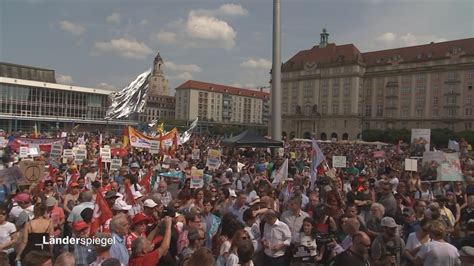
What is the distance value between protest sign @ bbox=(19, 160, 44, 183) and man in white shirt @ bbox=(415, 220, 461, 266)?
7402 mm

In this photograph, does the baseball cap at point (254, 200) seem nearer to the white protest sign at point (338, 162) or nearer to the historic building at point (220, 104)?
the white protest sign at point (338, 162)

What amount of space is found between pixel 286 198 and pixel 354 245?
14.6 ft

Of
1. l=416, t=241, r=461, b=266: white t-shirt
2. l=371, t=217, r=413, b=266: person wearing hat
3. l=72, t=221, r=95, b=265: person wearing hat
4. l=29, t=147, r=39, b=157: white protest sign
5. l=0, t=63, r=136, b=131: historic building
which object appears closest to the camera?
l=72, t=221, r=95, b=265: person wearing hat

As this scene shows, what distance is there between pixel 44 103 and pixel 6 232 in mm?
92386

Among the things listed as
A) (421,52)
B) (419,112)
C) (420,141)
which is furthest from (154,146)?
(421,52)

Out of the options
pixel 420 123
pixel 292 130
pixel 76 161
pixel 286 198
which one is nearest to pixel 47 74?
pixel 292 130

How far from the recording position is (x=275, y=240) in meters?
6.18

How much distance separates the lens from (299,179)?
12.0 metres

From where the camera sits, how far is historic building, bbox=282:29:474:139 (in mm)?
88000

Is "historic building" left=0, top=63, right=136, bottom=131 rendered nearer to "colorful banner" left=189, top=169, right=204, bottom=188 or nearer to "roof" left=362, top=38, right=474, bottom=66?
"roof" left=362, top=38, right=474, bottom=66

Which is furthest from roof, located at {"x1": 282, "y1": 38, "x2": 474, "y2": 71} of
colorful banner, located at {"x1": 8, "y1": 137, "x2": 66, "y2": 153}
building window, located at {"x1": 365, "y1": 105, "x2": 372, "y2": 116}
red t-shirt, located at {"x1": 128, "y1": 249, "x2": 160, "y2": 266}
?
red t-shirt, located at {"x1": 128, "y1": 249, "x2": 160, "y2": 266}

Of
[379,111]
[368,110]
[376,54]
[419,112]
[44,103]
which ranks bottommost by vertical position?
[44,103]

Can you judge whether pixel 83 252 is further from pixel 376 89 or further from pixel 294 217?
pixel 376 89

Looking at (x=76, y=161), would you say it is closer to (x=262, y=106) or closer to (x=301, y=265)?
(x=301, y=265)
